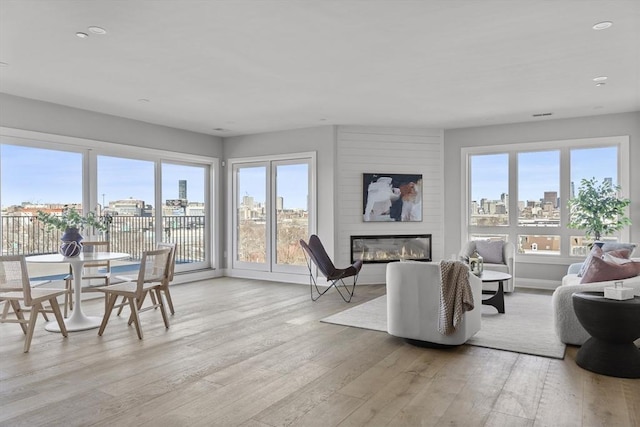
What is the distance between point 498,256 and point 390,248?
5.82 ft

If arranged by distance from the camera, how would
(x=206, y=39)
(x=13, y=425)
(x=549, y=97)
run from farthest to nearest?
(x=549, y=97)
(x=206, y=39)
(x=13, y=425)

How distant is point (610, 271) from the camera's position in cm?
400

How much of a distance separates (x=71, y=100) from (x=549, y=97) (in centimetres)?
614

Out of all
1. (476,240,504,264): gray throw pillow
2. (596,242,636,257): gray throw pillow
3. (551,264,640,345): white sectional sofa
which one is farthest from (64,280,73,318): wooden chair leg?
(596,242,636,257): gray throw pillow

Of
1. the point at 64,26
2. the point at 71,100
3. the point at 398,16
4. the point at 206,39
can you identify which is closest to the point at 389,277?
the point at 398,16

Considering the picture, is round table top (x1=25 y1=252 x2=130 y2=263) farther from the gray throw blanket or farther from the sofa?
the sofa

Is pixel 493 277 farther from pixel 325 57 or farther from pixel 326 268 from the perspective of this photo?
pixel 325 57

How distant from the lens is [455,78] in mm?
4770

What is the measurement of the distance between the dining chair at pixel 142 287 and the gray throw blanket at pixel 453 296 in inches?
110

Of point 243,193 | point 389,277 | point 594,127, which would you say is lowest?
point 389,277

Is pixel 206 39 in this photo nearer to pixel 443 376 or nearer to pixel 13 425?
pixel 13 425

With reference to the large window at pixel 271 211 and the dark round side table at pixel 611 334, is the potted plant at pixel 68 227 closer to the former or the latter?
the large window at pixel 271 211

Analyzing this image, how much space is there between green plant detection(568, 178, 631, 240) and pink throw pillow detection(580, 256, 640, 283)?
7.78 feet

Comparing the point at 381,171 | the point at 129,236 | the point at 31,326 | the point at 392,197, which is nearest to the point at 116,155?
the point at 129,236
